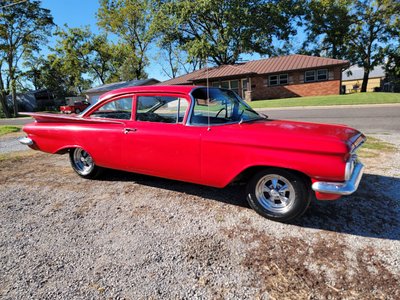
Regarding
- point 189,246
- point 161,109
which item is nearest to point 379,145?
point 161,109

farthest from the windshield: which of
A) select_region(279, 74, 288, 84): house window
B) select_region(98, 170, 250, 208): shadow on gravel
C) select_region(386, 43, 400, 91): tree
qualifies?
select_region(386, 43, 400, 91): tree

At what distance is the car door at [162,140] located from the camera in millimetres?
3461

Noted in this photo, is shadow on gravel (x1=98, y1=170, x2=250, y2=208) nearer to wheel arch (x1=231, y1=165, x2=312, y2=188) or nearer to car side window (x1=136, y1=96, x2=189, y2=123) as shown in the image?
wheel arch (x1=231, y1=165, x2=312, y2=188)

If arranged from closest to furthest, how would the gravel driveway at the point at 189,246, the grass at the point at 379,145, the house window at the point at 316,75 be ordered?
the gravel driveway at the point at 189,246
the grass at the point at 379,145
the house window at the point at 316,75

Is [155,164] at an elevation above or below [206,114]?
below

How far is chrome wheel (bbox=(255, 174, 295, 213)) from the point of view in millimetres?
3082

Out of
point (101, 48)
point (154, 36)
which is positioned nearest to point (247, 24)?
point (154, 36)

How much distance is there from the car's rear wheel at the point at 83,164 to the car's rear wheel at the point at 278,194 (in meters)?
2.81

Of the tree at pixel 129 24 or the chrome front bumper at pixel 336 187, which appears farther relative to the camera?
the tree at pixel 129 24

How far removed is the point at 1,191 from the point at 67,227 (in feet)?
7.07

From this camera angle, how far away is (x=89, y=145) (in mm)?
4324

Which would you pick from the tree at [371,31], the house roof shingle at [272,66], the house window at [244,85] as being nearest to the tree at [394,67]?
the tree at [371,31]

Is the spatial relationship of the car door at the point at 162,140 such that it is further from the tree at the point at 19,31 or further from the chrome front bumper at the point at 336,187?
the tree at the point at 19,31

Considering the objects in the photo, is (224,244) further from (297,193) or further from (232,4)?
(232,4)
